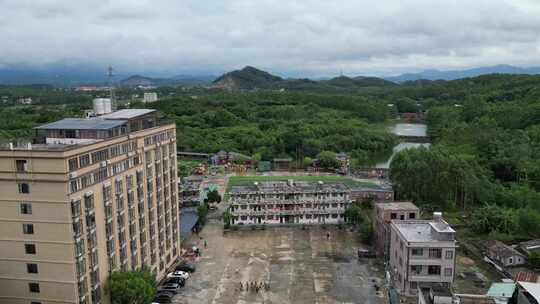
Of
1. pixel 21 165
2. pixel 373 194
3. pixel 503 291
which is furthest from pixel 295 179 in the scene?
pixel 21 165

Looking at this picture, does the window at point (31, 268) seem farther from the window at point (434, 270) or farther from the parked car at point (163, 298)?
the window at point (434, 270)

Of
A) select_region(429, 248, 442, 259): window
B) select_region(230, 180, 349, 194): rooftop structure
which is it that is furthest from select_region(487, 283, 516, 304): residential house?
select_region(230, 180, 349, 194): rooftop structure

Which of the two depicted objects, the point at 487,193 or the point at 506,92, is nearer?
the point at 487,193

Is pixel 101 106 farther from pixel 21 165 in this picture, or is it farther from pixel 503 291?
pixel 503 291

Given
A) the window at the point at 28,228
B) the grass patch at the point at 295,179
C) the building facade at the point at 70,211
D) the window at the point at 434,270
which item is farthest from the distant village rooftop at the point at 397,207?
the window at the point at 28,228

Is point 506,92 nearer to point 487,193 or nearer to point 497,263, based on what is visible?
point 487,193

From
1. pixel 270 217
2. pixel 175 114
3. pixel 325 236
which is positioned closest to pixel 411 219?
pixel 325 236
